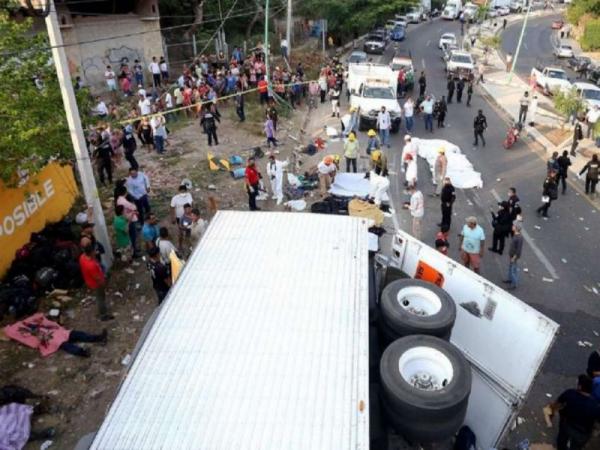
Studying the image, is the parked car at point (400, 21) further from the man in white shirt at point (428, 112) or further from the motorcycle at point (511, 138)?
the motorcycle at point (511, 138)

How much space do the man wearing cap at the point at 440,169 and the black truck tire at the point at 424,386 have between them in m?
8.86

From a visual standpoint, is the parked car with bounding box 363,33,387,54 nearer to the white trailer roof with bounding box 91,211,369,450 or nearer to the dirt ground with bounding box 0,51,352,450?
the dirt ground with bounding box 0,51,352,450

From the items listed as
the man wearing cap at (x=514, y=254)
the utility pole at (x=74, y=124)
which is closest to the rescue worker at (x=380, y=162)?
the man wearing cap at (x=514, y=254)

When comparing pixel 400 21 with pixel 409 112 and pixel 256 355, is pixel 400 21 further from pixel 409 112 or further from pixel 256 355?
pixel 256 355

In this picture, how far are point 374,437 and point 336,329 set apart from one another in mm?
1144

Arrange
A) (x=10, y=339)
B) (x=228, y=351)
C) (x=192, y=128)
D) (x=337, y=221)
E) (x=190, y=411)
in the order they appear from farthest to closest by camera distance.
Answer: (x=192, y=128), (x=10, y=339), (x=337, y=221), (x=228, y=351), (x=190, y=411)

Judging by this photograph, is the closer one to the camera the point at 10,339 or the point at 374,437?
the point at 374,437

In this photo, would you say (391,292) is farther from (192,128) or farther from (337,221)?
(192,128)

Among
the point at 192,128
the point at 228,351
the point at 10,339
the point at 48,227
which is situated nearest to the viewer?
the point at 228,351

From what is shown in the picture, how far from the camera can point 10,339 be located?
8.25 meters

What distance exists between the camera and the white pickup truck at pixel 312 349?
4.02 meters

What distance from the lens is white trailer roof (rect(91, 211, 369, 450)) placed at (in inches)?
155

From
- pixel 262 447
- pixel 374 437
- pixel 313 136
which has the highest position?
pixel 262 447

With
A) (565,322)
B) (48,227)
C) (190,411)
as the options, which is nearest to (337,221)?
(190,411)
